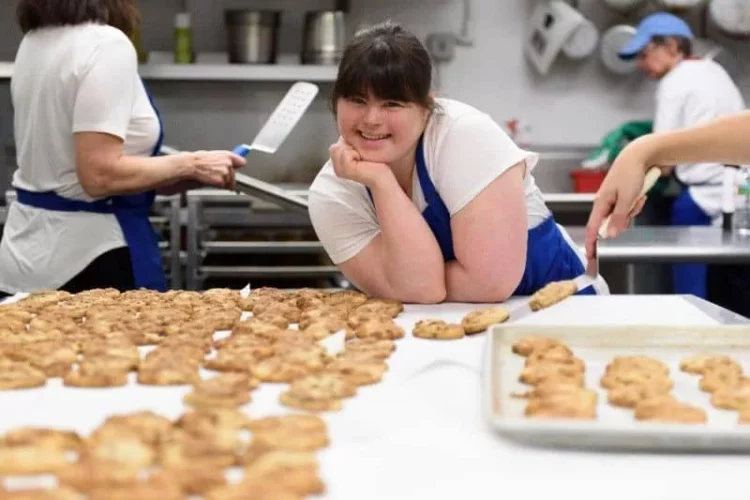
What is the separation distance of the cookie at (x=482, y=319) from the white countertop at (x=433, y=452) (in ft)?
0.60

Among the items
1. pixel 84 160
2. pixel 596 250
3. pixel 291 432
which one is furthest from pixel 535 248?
pixel 291 432

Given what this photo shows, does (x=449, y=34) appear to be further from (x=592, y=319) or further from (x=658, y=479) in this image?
(x=658, y=479)

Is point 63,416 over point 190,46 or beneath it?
beneath

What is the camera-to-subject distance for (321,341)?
1.23 meters

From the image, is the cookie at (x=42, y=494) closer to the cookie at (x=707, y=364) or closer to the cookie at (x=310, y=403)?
the cookie at (x=310, y=403)

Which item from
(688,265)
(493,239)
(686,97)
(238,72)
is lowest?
(688,265)

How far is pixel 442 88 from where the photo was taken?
4.35 metres

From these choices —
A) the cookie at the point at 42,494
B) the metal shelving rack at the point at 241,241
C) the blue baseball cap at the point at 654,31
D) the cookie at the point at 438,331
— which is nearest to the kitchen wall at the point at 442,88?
the blue baseball cap at the point at 654,31

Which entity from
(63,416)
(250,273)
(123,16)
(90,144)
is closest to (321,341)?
(63,416)

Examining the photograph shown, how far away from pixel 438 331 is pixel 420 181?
0.41 metres

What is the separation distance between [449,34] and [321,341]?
349 cm

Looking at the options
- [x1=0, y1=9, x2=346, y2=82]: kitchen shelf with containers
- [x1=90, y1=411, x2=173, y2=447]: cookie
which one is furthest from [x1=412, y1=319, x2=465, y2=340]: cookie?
[x1=0, y1=9, x2=346, y2=82]: kitchen shelf with containers

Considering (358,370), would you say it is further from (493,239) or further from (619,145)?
(619,145)

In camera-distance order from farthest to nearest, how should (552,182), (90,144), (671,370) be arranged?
(552,182)
(90,144)
(671,370)
